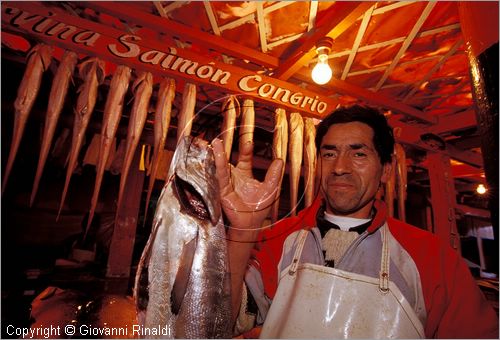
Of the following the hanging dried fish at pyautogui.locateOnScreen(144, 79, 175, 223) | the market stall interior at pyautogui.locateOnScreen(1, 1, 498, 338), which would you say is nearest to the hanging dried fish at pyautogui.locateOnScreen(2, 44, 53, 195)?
the market stall interior at pyautogui.locateOnScreen(1, 1, 498, 338)

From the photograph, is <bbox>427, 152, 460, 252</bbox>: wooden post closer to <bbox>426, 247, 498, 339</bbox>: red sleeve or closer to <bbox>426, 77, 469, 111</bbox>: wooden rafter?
<bbox>426, 77, 469, 111</bbox>: wooden rafter

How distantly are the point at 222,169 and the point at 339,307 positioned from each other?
1.32m

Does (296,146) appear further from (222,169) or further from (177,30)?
(222,169)

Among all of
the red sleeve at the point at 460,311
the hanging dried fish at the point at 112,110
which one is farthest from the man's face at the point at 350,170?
the hanging dried fish at the point at 112,110

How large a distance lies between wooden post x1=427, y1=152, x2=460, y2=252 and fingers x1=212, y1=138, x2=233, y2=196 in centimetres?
450

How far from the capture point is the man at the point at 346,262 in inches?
65.9

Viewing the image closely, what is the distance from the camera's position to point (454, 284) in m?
1.81

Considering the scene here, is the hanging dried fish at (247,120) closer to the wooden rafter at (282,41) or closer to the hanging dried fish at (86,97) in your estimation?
the wooden rafter at (282,41)

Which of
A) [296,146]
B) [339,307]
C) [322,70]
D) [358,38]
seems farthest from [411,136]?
[339,307]

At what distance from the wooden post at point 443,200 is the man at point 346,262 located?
3.03 meters

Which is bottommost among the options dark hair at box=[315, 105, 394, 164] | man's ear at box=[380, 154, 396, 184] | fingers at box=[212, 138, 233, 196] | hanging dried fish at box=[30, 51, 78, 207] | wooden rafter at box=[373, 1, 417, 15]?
fingers at box=[212, 138, 233, 196]

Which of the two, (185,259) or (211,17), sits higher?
(211,17)

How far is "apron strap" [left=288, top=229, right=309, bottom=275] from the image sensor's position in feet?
6.68

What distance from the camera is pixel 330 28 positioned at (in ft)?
9.52
